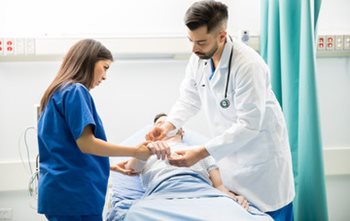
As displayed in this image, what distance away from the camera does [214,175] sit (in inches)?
80.5

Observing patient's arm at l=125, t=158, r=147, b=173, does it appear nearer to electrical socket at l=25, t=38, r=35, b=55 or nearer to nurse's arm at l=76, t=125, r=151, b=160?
nurse's arm at l=76, t=125, r=151, b=160

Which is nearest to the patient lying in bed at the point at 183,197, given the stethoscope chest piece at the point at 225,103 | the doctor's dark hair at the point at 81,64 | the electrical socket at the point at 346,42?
the stethoscope chest piece at the point at 225,103

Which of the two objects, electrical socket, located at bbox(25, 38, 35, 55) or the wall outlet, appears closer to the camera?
electrical socket, located at bbox(25, 38, 35, 55)

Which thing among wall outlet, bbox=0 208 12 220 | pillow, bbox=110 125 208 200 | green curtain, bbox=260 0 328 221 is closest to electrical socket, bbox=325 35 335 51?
green curtain, bbox=260 0 328 221

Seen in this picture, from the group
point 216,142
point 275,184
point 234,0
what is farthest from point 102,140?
point 234,0

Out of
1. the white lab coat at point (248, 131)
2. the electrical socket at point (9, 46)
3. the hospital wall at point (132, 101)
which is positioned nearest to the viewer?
the white lab coat at point (248, 131)

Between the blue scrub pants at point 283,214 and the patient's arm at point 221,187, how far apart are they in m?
0.16

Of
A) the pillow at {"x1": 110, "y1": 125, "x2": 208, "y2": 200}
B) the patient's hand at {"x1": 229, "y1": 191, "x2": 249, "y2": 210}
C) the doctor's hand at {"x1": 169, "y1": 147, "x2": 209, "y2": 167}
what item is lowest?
the pillow at {"x1": 110, "y1": 125, "x2": 208, "y2": 200}

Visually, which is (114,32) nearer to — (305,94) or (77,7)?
(77,7)

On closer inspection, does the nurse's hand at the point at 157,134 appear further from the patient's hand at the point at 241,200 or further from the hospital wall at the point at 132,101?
the hospital wall at the point at 132,101

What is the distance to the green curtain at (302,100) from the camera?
2.25 meters

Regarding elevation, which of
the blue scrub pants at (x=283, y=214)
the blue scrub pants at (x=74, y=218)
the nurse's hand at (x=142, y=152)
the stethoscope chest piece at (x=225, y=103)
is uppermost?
the stethoscope chest piece at (x=225, y=103)

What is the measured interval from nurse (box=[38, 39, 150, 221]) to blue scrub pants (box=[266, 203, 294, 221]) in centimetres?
77

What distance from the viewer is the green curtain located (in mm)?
2246
